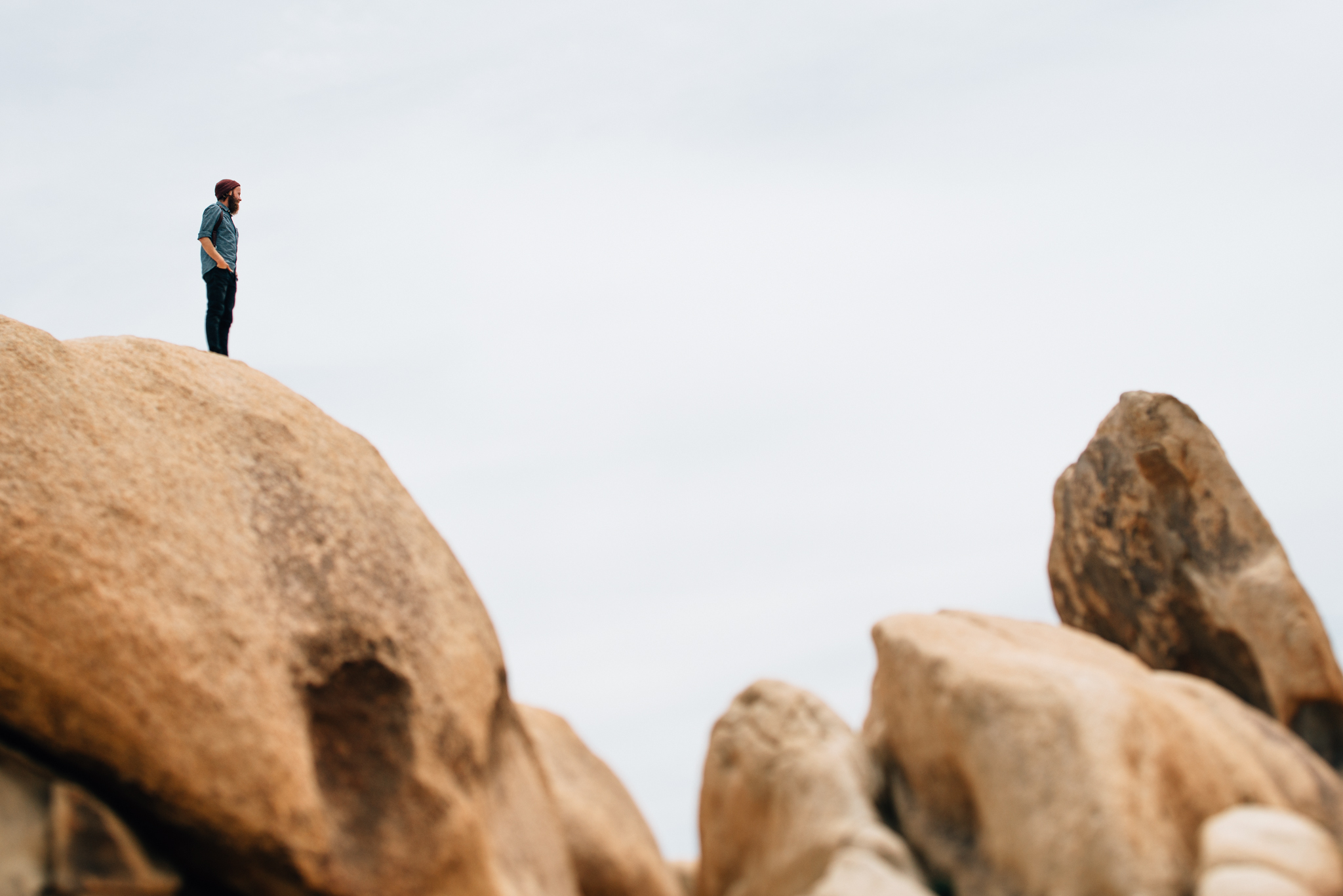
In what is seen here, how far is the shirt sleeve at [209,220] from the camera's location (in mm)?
10875

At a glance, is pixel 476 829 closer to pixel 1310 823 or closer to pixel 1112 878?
pixel 1112 878

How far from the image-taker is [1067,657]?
747 centimetres

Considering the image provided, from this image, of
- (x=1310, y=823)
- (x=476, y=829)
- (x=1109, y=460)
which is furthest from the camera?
(x=1109, y=460)

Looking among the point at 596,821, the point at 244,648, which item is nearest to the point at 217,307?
the point at 244,648

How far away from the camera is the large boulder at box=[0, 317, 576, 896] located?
6.58m

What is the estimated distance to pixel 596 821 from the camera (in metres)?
9.03

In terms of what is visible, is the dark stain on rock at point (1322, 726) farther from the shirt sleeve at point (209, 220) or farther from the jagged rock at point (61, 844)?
the shirt sleeve at point (209, 220)

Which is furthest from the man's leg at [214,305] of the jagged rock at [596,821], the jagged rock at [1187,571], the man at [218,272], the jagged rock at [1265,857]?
the jagged rock at [1265,857]

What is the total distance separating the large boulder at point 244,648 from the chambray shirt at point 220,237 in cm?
278

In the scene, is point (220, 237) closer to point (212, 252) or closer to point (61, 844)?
point (212, 252)

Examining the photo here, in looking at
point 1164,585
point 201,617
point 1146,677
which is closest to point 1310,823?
point 1146,677

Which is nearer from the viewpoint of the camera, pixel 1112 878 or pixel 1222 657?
pixel 1112 878

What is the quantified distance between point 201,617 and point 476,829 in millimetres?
1955

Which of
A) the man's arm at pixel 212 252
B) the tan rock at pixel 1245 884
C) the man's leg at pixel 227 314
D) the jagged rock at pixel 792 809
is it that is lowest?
the jagged rock at pixel 792 809
